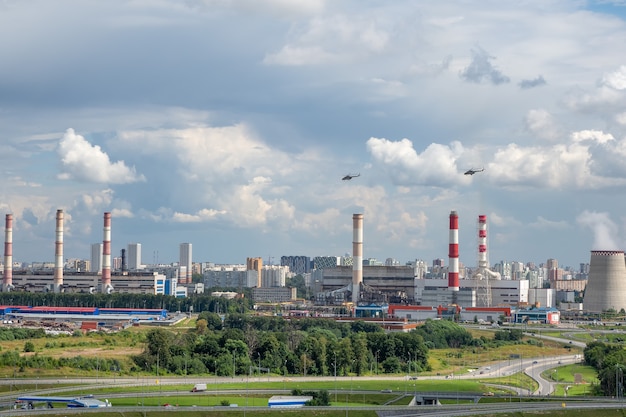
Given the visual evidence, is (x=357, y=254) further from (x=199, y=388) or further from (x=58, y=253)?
(x=199, y=388)

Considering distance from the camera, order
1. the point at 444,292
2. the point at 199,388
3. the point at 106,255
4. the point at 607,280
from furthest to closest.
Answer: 1. the point at 106,255
2. the point at 444,292
3. the point at 607,280
4. the point at 199,388

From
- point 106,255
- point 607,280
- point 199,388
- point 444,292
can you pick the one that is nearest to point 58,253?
point 106,255

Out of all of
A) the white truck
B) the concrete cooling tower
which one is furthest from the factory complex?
the white truck

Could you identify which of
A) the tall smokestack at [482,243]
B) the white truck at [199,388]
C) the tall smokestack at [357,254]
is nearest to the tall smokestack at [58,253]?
the tall smokestack at [357,254]

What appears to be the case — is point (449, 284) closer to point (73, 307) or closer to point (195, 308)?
point (195, 308)

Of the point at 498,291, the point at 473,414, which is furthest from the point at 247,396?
the point at 498,291

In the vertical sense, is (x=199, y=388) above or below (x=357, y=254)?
below
